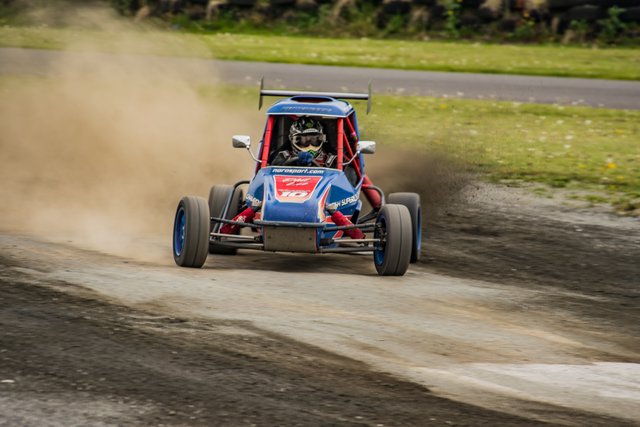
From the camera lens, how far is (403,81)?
23641 mm

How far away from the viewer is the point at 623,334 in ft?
27.1

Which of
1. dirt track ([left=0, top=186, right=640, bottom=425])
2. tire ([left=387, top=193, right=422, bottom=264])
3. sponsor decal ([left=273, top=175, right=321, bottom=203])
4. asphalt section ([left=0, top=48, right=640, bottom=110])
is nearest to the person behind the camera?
dirt track ([left=0, top=186, right=640, bottom=425])

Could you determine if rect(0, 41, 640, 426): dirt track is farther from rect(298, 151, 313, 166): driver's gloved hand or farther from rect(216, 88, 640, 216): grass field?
rect(216, 88, 640, 216): grass field

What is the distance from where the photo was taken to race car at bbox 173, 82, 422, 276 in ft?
32.1

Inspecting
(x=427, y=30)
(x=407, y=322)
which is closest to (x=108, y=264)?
(x=407, y=322)

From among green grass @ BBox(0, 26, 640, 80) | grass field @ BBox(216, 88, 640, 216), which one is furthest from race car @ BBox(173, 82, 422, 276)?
green grass @ BBox(0, 26, 640, 80)

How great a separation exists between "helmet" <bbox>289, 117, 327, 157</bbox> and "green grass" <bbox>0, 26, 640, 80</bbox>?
1196 centimetres

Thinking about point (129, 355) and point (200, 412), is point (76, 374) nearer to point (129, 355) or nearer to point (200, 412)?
point (129, 355)

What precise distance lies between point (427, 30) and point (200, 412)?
24.4 m

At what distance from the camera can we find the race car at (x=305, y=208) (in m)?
9.79

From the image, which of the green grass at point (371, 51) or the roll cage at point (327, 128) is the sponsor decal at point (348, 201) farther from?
the green grass at point (371, 51)

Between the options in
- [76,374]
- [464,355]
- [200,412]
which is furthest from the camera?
[464,355]

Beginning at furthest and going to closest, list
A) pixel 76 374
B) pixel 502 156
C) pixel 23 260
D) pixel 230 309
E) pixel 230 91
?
pixel 230 91
pixel 502 156
pixel 23 260
pixel 230 309
pixel 76 374

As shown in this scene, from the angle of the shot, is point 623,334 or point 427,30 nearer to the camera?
point 623,334
